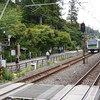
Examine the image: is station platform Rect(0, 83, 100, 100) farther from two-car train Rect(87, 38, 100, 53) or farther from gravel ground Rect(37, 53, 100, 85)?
two-car train Rect(87, 38, 100, 53)

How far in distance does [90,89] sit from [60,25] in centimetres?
6591

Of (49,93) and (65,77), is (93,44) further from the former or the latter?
(49,93)

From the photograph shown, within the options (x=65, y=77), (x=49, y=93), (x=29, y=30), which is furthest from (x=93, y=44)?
(x=49, y=93)

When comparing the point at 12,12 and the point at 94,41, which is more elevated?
the point at 12,12

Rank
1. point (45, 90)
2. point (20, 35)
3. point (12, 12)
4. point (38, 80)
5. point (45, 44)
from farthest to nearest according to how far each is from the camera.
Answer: point (45, 44), point (20, 35), point (12, 12), point (38, 80), point (45, 90)

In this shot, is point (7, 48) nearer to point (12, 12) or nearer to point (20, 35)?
point (20, 35)

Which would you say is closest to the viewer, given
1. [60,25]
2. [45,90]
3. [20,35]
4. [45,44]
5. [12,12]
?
[45,90]

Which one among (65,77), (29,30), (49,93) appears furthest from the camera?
(29,30)

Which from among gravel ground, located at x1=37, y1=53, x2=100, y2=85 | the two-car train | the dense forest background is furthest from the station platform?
the two-car train

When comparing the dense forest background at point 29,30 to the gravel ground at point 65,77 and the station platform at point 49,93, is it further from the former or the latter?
the station platform at point 49,93

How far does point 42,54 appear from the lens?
5650 centimetres

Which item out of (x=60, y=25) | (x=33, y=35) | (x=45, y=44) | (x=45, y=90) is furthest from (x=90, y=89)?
(x=60, y=25)

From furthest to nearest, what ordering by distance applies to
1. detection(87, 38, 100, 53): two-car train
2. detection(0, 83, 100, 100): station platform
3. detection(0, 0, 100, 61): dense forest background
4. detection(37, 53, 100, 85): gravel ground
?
detection(87, 38, 100, 53): two-car train < detection(0, 0, 100, 61): dense forest background < detection(37, 53, 100, 85): gravel ground < detection(0, 83, 100, 100): station platform

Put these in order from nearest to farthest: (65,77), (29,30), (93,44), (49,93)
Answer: (49,93) < (65,77) < (29,30) < (93,44)
